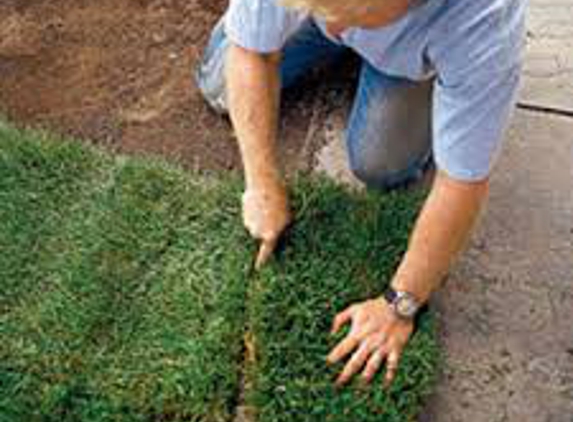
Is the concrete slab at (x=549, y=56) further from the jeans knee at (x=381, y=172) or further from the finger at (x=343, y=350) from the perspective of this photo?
the finger at (x=343, y=350)

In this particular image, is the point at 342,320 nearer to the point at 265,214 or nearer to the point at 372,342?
the point at 372,342

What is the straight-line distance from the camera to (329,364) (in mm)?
1914

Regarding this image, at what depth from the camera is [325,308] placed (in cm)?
202

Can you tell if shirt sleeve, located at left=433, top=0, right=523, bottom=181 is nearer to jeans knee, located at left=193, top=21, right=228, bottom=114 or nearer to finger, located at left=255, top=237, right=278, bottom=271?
finger, located at left=255, top=237, right=278, bottom=271

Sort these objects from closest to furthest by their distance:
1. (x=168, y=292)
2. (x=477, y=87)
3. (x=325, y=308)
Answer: (x=477, y=87), (x=325, y=308), (x=168, y=292)

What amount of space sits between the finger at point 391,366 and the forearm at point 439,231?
0.14 meters

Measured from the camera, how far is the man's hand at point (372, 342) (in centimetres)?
189

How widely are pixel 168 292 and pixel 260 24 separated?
65 centimetres

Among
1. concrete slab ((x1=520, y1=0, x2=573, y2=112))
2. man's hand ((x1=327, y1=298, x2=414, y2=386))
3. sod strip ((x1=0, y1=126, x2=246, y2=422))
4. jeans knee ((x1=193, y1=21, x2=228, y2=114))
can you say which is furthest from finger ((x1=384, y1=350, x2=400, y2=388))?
concrete slab ((x1=520, y1=0, x2=573, y2=112))

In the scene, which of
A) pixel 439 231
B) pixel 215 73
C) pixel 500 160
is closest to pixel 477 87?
pixel 439 231

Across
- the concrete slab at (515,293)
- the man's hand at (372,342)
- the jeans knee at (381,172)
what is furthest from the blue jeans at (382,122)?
the man's hand at (372,342)

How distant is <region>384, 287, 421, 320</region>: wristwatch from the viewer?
1.90 m

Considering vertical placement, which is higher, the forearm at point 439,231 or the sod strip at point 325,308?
the forearm at point 439,231

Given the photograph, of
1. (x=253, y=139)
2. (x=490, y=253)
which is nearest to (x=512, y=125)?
(x=490, y=253)
